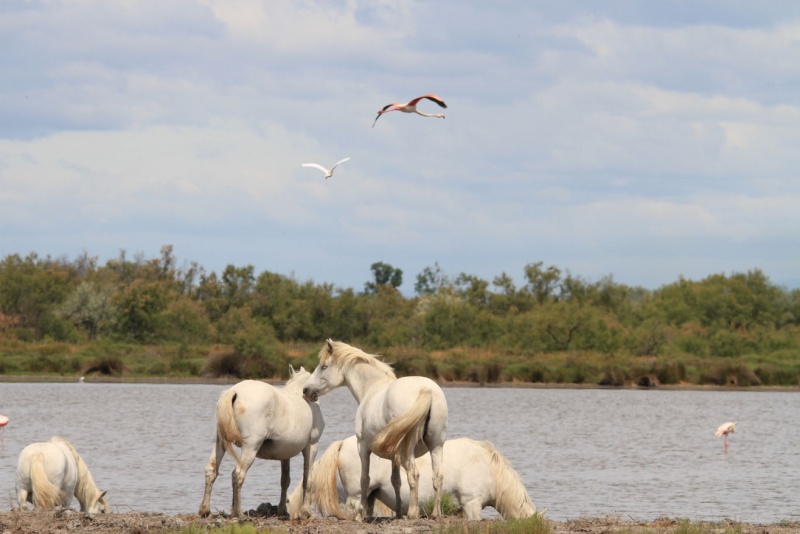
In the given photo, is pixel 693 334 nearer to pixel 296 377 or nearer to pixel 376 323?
pixel 376 323

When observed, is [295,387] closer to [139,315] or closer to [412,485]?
[412,485]

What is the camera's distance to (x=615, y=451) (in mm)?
27141

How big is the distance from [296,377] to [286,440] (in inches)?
41.9

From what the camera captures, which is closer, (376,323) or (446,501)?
(446,501)

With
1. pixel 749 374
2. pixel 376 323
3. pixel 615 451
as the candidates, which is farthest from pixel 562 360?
pixel 615 451

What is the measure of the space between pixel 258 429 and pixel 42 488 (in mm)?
3091

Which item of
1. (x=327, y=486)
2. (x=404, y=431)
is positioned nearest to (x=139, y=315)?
(x=327, y=486)

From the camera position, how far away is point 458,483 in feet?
39.7

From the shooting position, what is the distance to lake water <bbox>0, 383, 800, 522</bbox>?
17.0 metres

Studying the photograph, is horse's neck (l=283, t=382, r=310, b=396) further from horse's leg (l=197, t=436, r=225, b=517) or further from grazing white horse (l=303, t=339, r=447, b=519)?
horse's leg (l=197, t=436, r=225, b=517)

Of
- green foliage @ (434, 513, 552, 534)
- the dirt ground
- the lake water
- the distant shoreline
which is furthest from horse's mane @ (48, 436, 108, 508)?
the distant shoreline

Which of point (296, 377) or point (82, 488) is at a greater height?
point (296, 377)

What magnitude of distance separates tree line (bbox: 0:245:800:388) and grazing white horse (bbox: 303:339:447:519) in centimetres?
4017

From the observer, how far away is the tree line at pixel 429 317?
62906mm
